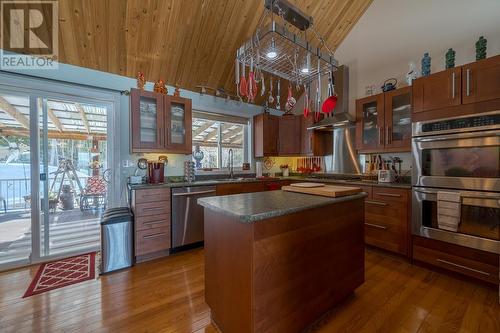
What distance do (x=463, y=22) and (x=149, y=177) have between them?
4504 millimetres

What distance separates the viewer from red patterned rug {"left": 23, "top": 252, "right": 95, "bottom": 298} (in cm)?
213

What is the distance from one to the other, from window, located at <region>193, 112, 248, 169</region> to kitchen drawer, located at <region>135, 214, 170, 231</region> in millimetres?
1255

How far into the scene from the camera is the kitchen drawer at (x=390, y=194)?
2.59 metres

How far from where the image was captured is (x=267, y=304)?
49.9 inches

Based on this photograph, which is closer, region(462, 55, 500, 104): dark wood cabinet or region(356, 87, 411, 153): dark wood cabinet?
region(462, 55, 500, 104): dark wood cabinet

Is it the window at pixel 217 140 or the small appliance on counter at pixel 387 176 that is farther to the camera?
the window at pixel 217 140

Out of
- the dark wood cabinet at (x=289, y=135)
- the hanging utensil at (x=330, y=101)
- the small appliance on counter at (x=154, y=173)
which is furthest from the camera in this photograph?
the dark wood cabinet at (x=289, y=135)

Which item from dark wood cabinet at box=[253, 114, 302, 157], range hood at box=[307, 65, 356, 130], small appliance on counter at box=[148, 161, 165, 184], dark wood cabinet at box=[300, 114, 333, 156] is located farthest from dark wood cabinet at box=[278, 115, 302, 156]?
small appliance on counter at box=[148, 161, 165, 184]

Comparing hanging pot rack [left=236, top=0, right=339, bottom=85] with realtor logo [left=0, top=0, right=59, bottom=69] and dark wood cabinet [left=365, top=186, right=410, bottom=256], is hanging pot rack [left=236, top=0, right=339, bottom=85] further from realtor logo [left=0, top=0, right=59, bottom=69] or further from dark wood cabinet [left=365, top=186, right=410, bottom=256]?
realtor logo [left=0, top=0, right=59, bottom=69]

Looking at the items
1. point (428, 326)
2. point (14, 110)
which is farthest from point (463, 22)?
point (14, 110)

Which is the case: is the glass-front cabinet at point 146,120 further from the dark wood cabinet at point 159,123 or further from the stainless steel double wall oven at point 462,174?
the stainless steel double wall oven at point 462,174

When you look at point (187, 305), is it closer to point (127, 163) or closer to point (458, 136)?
point (127, 163)

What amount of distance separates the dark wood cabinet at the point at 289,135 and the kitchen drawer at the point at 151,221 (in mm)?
2565

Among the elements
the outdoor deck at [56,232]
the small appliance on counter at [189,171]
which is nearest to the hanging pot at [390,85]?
the small appliance on counter at [189,171]
